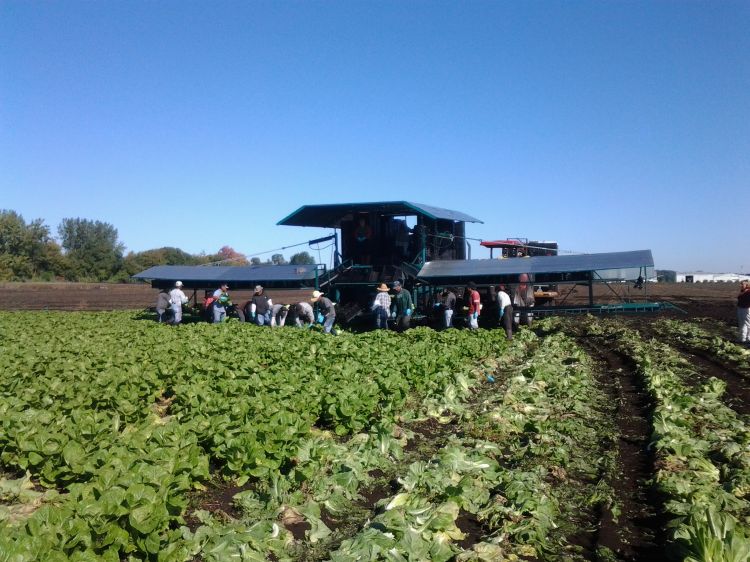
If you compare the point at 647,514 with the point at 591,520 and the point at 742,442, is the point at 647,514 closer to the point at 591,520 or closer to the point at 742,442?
the point at 591,520

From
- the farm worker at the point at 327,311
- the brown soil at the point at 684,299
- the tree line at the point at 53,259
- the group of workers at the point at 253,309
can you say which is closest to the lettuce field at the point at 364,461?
the farm worker at the point at 327,311

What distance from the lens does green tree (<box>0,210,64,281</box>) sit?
73.7 meters

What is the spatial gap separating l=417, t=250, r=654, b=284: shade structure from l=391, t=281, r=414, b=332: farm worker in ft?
3.90

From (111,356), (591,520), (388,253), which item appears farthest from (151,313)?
(591,520)

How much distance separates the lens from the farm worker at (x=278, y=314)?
20.8 m

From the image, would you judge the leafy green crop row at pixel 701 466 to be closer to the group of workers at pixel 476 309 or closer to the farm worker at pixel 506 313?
the farm worker at pixel 506 313

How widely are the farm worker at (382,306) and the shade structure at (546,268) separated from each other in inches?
72.2

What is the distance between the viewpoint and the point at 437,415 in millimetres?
8961

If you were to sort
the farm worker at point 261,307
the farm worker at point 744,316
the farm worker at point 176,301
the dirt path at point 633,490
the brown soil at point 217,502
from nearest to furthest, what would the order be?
1. the dirt path at point 633,490
2. the brown soil at point 217,502
3. the farm worker at point 744,316
4. the farm worker at point 261,307
5. the farm worker at point 176,301

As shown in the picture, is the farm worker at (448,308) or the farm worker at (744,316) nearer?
the farm worker at (744,316)

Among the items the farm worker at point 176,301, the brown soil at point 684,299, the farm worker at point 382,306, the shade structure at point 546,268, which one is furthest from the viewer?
the brown soil at point 684,299

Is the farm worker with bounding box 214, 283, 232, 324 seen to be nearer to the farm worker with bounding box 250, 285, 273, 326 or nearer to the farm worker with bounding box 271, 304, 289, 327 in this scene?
the farm worker with bounding box 250, 285, 273, 326

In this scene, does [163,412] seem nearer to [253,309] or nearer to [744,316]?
[253,309]

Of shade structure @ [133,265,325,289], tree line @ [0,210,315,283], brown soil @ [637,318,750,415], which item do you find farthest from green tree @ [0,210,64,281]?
brown soil @ [637,318,750,415]
